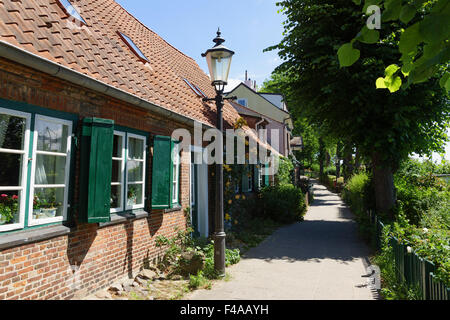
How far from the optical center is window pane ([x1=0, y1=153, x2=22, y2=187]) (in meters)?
3.65

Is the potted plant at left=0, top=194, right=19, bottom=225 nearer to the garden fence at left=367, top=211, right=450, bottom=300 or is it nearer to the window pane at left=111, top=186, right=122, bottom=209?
the window pane at left=111, top=186, right=122, bottom=209

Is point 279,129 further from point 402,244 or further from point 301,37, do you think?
point 402,244

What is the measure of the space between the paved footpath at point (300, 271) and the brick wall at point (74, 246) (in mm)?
1471

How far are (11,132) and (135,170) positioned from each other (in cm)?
253

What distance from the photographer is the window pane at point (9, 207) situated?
365cm

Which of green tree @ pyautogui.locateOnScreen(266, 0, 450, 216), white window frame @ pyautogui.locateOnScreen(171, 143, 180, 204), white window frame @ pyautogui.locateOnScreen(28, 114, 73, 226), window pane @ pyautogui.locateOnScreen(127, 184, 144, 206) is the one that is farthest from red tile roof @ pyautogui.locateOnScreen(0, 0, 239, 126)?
green tree @ pyautogui.locateOnScreen(266, 0, 450, 216)

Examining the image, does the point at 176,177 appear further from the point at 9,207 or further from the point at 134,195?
the point at 9,207

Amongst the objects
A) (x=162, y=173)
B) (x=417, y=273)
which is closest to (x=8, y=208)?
(x=162, y=173)

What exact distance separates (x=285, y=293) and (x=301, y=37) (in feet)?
26.4

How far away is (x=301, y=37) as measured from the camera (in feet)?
33.5

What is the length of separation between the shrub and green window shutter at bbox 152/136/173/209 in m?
7.59

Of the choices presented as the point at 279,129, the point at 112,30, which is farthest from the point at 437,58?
the point at 279,129

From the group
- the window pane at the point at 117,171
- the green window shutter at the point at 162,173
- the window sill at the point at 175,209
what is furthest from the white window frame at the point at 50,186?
the window sill at the point at 175,209

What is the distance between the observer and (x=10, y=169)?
373 centimetres
